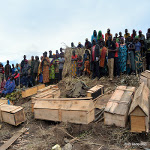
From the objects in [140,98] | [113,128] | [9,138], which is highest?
[140,98]

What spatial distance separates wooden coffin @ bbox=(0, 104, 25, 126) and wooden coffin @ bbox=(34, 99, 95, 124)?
42 centimetres

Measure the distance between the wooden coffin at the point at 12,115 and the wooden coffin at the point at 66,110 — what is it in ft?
1.38

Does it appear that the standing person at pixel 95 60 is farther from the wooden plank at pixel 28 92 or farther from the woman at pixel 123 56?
the wooden plank at pixel 28 92

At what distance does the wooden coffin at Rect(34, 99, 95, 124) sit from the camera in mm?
3699

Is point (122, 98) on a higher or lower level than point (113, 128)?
higher

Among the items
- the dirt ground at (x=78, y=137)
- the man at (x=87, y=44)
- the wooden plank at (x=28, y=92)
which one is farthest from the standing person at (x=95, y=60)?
the dirt ground at (x=78, y=137)

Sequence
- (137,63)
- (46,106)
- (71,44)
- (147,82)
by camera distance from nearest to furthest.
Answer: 1. (46,106)
2. (147,82)
3. (137,63)
4. (71,44)

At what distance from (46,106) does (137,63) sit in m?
4.71

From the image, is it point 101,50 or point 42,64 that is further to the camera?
point 42,64

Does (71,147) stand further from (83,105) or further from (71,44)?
(71,44)

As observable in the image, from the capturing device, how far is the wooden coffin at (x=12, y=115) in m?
4.11

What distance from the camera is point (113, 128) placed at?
344 centimetres

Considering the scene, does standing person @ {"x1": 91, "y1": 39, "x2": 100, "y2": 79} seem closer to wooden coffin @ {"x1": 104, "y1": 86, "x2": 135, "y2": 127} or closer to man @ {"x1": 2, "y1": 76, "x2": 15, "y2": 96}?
wooden coffin @ {"x1": 104, "y1": 86, "x2": 135, "y2": 127}

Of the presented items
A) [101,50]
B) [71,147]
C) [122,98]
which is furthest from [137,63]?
[71,147]
